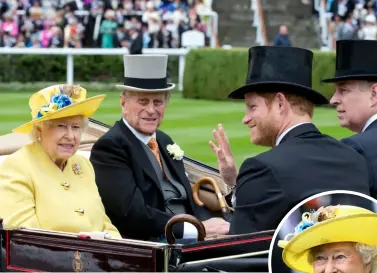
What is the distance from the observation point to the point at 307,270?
3.53 meters

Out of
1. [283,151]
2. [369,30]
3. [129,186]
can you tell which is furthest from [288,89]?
[369,30]

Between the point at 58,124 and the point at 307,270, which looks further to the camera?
the point at 58,124

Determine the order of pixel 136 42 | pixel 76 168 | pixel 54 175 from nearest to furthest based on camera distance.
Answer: pixel 54 175, pixel 76 168, pixel 136 42

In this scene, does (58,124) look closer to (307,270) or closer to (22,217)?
(22,217)

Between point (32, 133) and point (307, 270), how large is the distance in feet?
8.16

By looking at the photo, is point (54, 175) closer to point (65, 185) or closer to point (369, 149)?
point (65, 185)

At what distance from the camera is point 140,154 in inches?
253

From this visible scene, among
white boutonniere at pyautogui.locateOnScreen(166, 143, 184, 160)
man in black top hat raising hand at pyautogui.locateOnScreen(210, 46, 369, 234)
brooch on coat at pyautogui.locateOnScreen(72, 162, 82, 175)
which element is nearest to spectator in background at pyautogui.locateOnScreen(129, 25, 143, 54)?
white boutonniere at pyautogui.locateOnScreen(166, 143, 184, 160)

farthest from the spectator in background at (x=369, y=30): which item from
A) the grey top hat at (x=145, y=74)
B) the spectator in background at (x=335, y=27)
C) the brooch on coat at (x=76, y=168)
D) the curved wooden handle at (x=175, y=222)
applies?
the curved wooden handle at (x=175, y=222)

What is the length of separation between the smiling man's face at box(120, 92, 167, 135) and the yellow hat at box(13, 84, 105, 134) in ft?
2.37

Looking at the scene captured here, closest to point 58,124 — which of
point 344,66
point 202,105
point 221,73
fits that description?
point 344,66

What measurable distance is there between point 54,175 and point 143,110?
3.34ft

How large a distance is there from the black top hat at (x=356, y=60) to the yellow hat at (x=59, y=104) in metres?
1.30

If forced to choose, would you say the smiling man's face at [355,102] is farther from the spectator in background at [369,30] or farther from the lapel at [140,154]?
the spectator in background at [369,30]
